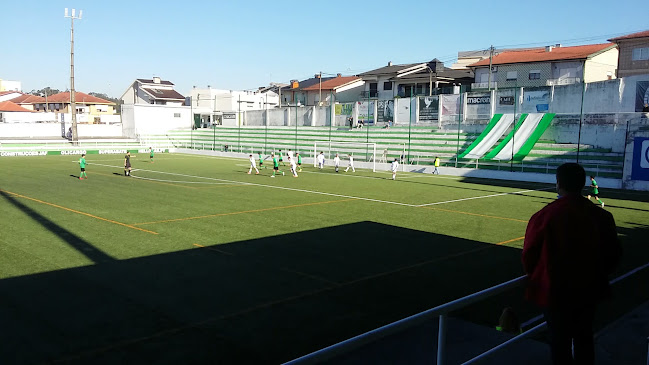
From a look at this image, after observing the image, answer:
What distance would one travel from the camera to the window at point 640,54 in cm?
4594

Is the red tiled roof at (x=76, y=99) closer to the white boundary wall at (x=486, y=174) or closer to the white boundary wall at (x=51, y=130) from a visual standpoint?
the white boundary wall at (x=51, y=130)

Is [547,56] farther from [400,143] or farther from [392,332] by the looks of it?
[392,332]

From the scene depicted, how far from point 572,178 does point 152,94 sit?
287 ft

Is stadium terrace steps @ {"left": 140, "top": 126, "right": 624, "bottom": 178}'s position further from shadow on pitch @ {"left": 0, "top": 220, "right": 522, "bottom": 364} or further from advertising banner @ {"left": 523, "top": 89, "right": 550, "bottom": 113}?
shadow on pitch @ {"left": 0, "top": 220, "right": 522, "bottom": 364}

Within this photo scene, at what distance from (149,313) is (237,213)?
32.9 feet

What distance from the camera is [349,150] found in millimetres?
45344

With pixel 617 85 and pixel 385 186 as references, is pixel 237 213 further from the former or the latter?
pixel 617 85

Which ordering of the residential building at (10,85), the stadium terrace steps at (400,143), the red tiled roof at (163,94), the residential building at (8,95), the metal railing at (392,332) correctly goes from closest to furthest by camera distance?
the metal railing at (392,332) < the stadium terrace steps at (400,143) < the red tiled roof at (163,94) < the residential building at (8,95) < the residential building at (10,85)

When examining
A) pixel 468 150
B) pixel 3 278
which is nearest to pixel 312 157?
pixel 468 150

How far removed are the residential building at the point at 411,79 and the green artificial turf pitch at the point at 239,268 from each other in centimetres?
4074

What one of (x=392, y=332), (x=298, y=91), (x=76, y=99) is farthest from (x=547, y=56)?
(x=76, y=99)

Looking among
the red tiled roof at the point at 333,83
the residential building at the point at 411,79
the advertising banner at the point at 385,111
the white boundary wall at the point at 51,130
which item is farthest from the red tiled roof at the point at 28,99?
the advertising banner at the point at 385,111

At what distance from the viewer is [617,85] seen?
109ft

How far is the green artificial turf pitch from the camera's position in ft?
Answer: 24.0
